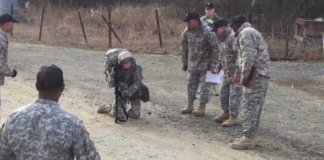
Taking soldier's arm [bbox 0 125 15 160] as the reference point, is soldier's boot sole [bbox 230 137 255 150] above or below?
below

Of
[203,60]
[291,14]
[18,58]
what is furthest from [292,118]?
[291,14]

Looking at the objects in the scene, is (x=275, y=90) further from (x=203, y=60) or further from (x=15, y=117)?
(x=15, y=117)

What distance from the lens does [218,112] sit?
1001cm

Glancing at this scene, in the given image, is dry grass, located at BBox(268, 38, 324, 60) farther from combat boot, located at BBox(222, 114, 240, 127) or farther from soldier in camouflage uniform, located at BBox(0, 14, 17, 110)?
soldier in camouflage uniform, located at BBox(0, 14, 17, 110)

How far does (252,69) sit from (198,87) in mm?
2266

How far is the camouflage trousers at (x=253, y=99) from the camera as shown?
7434 mm

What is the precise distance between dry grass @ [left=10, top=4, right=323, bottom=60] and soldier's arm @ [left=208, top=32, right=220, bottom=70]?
9.03 metres

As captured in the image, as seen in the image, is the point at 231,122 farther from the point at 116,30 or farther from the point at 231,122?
the point at 116,30

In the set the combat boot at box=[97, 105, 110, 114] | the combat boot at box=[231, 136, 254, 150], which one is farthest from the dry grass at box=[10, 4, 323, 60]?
the combat boot at box=[231, 136, 254, 150]

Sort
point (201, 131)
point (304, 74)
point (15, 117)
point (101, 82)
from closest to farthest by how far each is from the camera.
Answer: point (15, 117) → point (201, 131) → point (101, 82) → point (304, 74)

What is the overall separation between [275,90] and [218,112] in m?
3.05

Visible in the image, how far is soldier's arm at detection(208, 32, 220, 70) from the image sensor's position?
9.10 meters

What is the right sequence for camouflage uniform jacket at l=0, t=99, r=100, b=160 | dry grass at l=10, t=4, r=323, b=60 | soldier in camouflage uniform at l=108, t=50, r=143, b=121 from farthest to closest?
1. dry grass at l=10, t=4, r=323, b=60
2. soldier in camouflage uniform at l=108, t=50, r=143, b=121
3. camouflage uniform jacket at l=0, t=99, r=100, b=160

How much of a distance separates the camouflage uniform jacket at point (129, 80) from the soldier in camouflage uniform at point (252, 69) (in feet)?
6.87
